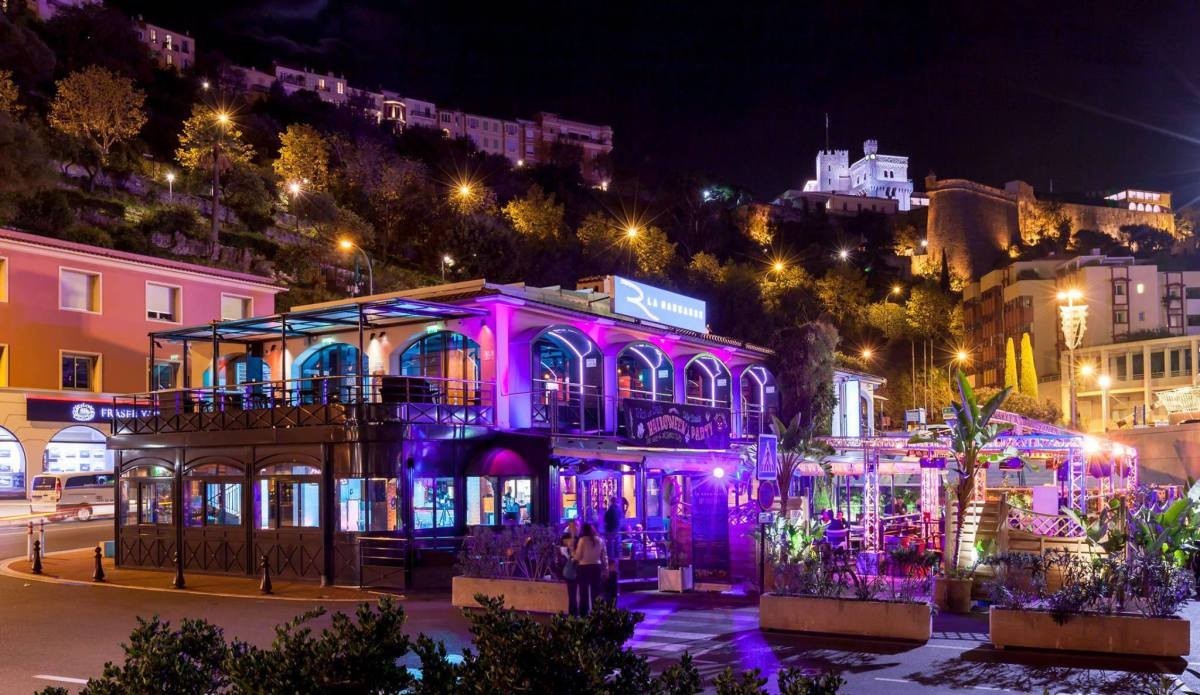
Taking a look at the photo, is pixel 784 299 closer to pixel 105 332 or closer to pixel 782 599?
pixel 105 332

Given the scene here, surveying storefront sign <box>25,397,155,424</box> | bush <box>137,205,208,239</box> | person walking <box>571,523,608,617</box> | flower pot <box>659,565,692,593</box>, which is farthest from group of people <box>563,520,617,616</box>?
bush <box>137,205,208,239</box>

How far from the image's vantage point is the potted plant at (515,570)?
16969 mm

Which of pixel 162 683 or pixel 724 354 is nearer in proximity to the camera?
pixel 162 683

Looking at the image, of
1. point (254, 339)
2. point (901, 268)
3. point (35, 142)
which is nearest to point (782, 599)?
point (254, 339)

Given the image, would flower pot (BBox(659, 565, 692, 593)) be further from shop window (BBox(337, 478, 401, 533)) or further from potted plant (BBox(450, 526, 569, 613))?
shop window (BBox(337, 478, 401, 533))

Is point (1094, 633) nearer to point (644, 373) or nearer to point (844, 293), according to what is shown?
point (644, 373)

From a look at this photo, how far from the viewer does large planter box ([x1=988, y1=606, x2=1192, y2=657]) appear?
1263 centimetres

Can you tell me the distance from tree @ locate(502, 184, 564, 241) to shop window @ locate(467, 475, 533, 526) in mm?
52746

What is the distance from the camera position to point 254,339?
94.7ft

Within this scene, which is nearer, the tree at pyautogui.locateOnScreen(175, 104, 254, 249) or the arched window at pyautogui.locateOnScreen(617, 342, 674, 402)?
the arched window at pyautogui.locateOnScreen(617, 342, 674, 402)

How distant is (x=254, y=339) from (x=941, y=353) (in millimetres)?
81430

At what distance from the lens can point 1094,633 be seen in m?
13.0

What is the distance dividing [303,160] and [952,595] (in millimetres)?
64869

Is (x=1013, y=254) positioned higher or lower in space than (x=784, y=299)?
higher
